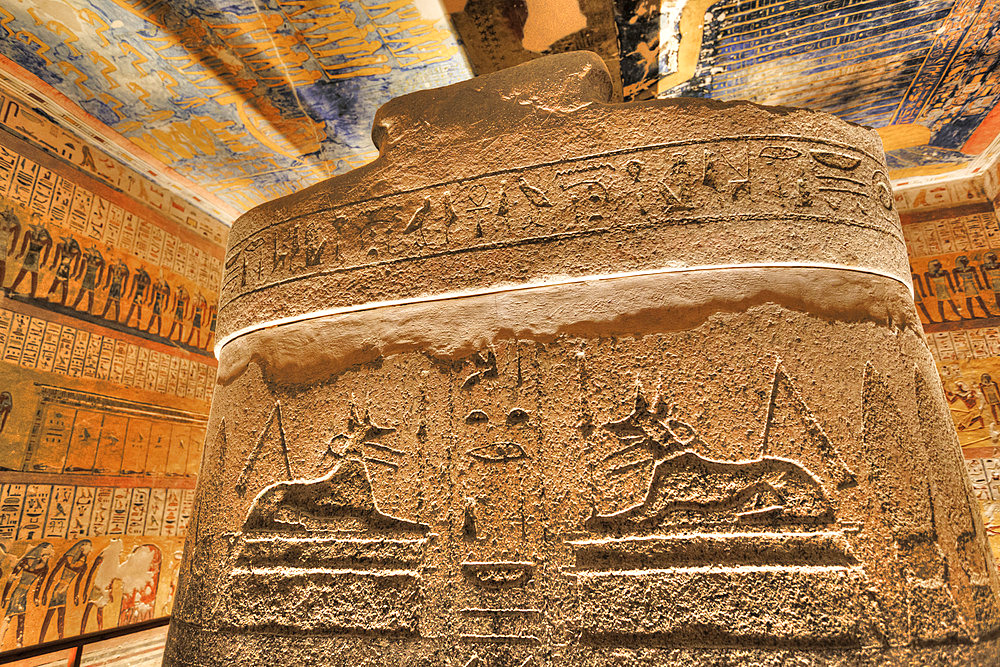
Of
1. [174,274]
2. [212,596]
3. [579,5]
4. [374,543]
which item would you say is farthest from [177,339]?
[579,5]

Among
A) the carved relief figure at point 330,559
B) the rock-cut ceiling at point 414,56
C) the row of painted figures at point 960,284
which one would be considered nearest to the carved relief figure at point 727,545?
the carved relief figure at point 330,559

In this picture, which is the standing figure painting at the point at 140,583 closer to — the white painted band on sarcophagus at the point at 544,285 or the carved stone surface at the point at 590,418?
the carved stone surface at the point at 590,418

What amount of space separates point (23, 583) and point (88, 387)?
942 millimetres

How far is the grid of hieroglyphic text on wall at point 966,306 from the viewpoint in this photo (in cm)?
328

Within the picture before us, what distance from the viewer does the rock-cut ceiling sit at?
7.63 ft

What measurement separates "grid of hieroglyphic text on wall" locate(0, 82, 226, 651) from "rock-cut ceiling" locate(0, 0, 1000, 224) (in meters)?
0.41

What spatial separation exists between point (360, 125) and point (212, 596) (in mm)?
2435

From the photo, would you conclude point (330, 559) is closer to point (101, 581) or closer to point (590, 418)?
point (590, 418)

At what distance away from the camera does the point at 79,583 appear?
2600mm

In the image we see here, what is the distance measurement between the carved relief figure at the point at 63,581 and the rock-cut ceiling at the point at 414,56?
7.42ft

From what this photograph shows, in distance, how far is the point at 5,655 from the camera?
2.24 m

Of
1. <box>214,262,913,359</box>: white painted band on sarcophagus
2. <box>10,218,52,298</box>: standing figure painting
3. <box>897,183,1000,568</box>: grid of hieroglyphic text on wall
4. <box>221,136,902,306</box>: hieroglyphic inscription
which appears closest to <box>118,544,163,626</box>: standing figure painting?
<box>10,218,52,298</box>: standing figure painting

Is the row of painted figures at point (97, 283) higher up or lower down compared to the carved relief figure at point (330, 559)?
higher up

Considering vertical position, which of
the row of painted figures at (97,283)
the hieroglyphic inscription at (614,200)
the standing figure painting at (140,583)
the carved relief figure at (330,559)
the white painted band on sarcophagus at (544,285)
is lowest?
the standing figure painting at (140,583)
